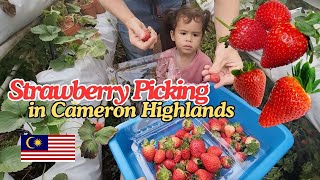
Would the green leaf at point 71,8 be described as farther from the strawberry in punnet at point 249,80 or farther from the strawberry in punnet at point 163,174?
the strawberry in punnet at point 249,80

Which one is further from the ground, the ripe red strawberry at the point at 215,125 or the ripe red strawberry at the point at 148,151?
the ripe red strawberry at the point at 215,125

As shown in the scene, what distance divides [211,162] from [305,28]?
0.55 metres

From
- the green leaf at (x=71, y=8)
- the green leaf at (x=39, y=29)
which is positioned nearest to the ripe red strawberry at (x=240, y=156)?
the green leaf at (x=39, y=29)

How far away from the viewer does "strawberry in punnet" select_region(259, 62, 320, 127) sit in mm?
418

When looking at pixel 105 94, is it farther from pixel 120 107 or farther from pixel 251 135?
pixel 251 135

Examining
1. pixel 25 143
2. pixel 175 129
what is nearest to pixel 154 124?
pixel 175 129

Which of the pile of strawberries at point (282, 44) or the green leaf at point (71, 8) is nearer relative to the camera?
the pile of strawberries at point (282, 44)

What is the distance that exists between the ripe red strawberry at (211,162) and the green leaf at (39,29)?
591 mm

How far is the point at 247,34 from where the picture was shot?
42cm

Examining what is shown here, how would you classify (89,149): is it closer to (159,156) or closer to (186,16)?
(159,156)

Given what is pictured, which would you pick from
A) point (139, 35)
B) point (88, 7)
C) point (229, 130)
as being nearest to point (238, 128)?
point (229, 130)

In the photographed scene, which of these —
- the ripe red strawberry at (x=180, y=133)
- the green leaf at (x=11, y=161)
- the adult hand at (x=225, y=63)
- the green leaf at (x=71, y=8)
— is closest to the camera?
the green leaf at (x=11, y=161)

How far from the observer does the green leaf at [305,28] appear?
0.37 meters

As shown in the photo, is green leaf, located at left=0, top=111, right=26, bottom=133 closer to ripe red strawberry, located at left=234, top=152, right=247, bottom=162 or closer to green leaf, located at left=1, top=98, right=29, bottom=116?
green leaf, located at left=1, top=98, right=29, bottom=116
